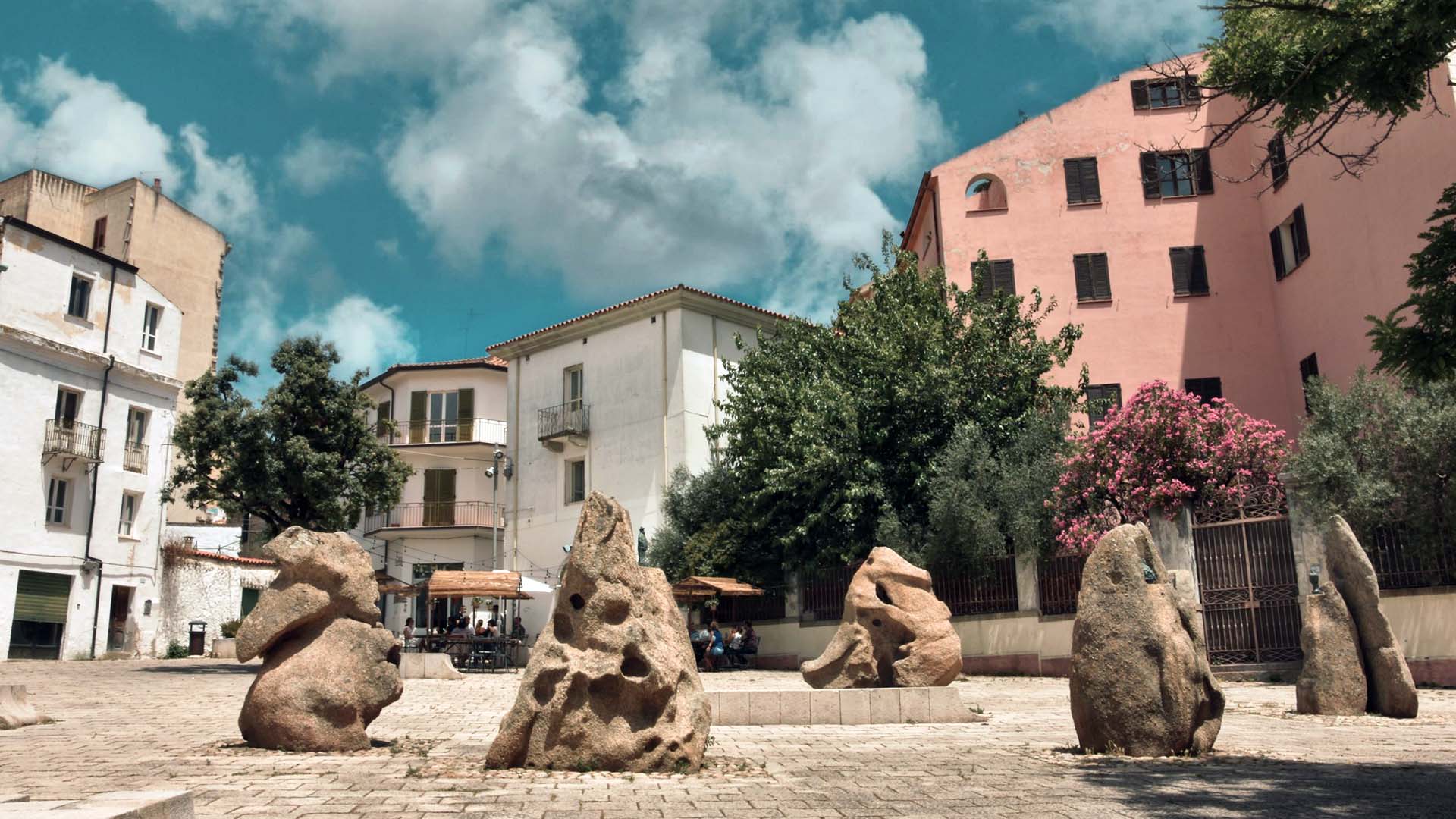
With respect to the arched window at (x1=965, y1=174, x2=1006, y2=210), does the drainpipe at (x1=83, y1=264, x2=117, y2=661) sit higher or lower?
lower

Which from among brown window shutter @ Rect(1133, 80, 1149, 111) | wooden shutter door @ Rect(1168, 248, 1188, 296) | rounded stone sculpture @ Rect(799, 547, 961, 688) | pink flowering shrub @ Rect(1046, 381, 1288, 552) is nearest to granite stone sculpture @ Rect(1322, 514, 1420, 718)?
rounded stone sculpture @ Rect(799, 547, 961, 688)

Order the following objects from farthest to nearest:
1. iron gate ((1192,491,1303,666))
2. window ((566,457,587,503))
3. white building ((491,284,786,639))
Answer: window ((566,457,587,503)) → white building ((491,284,786,639)) → iron gate ((1192,491,1303,666))

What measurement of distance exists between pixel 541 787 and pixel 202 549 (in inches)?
1484

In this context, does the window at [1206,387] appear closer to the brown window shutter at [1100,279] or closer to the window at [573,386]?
the brown window shutter at [1100,279]

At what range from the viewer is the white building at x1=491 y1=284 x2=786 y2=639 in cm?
3575

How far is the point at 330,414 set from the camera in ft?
82.5

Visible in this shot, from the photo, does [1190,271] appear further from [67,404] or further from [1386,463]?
[67,404]

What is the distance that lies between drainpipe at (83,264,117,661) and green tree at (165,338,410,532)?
29.1 feet

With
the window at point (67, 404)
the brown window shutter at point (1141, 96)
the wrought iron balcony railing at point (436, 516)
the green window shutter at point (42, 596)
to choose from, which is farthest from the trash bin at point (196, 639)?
the brown window shutter at point (1141, 96)

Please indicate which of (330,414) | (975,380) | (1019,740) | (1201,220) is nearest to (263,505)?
(330,414)

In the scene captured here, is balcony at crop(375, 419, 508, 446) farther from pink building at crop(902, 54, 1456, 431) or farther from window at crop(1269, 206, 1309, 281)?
window at crop(1269, 206, 1309, 281)

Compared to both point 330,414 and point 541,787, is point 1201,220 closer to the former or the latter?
point 330,414

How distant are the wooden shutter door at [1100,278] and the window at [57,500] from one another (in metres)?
30.1

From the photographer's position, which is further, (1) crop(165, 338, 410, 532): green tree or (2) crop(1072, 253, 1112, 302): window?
(2) crop(1072, 253, 1112, 302): window
